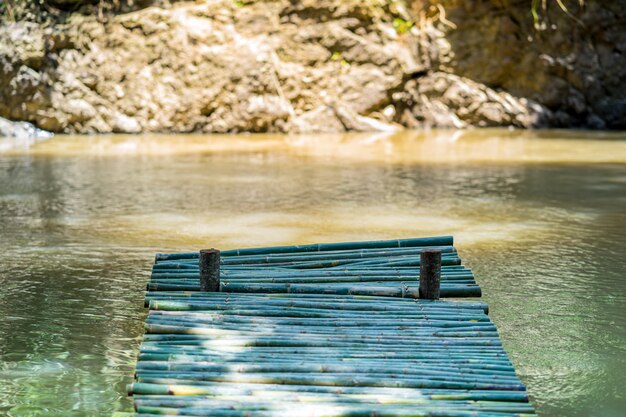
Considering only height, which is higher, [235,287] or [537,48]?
[537,48]

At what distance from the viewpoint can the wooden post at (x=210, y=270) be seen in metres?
4.27

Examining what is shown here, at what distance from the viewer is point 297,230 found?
6.91 metres

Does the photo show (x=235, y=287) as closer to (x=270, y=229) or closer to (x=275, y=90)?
(x=270, y=229)

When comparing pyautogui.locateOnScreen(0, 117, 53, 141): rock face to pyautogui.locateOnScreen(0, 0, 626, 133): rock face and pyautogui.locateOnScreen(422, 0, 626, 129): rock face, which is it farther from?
pyautogui.locateOnScreen(422, 0, 626, 129): rock face

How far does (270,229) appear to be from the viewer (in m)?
6.97

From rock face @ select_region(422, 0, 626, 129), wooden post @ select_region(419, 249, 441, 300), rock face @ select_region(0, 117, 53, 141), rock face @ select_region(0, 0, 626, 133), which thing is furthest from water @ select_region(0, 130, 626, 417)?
rock face @ select_region(422, 0, 626, 129)

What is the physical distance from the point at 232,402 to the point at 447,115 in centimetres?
1496

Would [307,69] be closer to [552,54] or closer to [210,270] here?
[552,54]

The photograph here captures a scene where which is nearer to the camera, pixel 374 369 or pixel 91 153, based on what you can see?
pixel 374 369

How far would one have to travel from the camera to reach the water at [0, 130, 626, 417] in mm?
3947

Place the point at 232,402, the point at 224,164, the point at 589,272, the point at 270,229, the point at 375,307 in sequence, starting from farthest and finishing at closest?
the point at 224,164 → the point at 270,229 → the point at 589,272 → the point at 375,307 → the point at 232,402

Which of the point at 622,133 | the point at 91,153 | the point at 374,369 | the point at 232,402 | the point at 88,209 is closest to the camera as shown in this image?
the point at 232,402

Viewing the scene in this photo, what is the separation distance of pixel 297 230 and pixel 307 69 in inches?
415

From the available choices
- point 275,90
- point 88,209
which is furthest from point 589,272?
point 275,90
